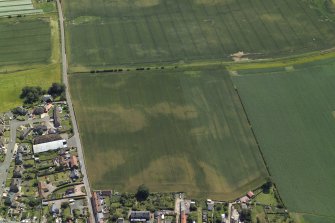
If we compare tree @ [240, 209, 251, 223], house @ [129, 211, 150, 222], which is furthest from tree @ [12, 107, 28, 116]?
tree @ [240, 209, 251, 223]

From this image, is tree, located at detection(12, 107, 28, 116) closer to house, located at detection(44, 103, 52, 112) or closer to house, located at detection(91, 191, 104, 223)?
house, located at detection(44, 103, 52, 112)

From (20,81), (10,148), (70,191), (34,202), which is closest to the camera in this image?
(34,202)

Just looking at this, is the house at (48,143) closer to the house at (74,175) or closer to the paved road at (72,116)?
the paved road at (72,116)

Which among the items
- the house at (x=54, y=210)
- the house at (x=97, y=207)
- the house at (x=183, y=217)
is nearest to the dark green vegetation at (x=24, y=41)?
the house at (x=54, y=210)

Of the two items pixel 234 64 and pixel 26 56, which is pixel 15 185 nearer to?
pixel 26 56

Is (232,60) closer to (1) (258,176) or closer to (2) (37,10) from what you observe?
(1) (258,176)

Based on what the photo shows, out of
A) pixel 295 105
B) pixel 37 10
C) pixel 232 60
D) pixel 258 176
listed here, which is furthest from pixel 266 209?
pixel 37 10

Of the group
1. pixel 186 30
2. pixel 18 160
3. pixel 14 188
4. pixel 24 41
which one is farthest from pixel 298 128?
pixel 24 41
